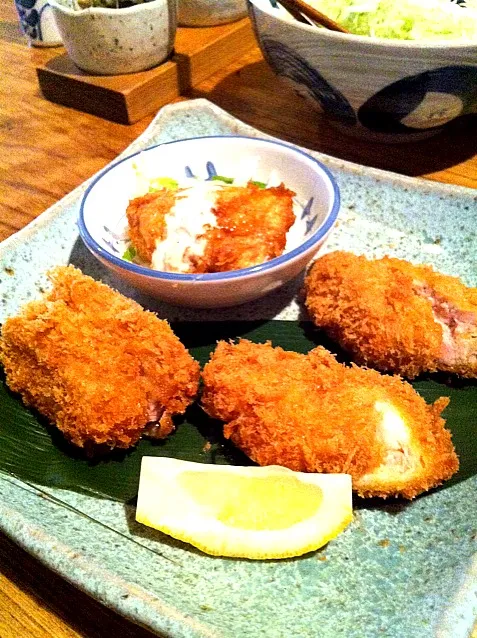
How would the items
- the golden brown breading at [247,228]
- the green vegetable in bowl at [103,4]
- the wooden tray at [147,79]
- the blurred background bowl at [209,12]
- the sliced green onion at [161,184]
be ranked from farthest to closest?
the blurred background bowl at [209,12] → the wooden tray at [147,79] → the green vegetable in bowl at [103,4] → the sliced green onion at [161,184] → the golden brown breading at [247,228]

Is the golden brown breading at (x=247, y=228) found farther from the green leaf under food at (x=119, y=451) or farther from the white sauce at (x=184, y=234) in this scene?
the green leaf under food at (x=119, y=451)

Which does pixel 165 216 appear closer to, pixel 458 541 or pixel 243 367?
pixel 243 367

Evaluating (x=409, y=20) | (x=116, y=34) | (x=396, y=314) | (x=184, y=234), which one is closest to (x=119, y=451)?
(x=184, y=234)

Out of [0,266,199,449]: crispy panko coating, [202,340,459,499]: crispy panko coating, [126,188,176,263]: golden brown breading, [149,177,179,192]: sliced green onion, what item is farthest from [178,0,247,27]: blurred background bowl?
[202,340,459,499]: crispy panko coating

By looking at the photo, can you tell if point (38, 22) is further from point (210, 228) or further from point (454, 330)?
point (454, 330)

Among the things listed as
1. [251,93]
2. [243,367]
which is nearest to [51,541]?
[243,367]

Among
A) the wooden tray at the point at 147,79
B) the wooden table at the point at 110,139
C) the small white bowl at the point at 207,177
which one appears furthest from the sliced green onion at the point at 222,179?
the wooden tray at the point at 147,79
